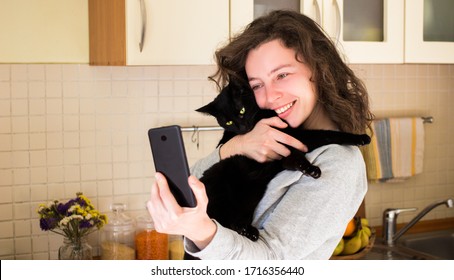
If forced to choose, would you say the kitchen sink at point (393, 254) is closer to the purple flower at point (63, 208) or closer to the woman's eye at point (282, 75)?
the purple flower at point (63, 208)

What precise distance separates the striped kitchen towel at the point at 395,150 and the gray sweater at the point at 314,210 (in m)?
1.23

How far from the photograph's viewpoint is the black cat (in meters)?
1.00

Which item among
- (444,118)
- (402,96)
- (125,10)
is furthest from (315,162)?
(444,118)

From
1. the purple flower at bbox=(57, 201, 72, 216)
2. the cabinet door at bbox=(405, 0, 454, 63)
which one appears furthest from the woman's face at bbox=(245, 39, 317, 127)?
the cabinet door at bbox=(405, 0, 454, 63)

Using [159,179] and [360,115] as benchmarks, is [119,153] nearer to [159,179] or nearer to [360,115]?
[360,115]

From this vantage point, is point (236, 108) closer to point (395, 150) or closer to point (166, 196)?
point (166, 196)

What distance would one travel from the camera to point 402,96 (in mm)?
2270

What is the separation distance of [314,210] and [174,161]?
238mm

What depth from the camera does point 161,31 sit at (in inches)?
62.4

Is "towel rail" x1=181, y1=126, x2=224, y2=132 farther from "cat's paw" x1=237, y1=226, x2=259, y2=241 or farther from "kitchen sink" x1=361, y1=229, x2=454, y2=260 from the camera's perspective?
"cat's paw" x1=237, y1=226, x2=259, y2=241

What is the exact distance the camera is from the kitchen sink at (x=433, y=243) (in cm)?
219

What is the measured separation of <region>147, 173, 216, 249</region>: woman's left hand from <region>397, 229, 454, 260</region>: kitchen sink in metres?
1.52

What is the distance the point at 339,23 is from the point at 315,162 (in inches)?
34.8

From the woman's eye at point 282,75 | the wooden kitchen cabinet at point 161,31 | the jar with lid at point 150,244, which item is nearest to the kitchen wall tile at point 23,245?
the jar with lid at point 150,244
